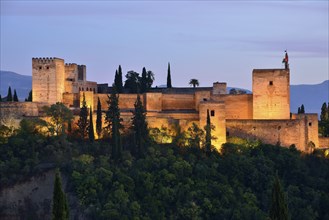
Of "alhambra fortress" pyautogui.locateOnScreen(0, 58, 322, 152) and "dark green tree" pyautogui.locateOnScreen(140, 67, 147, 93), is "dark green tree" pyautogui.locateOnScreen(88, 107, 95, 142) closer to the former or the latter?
"alhambra fortress" pyautogui.locateOnScreen(0, 58, 322, 152)

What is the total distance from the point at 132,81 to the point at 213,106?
10.7m

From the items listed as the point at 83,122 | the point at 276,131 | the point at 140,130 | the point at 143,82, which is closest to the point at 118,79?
the point at 143,82

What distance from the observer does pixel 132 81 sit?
199 feet

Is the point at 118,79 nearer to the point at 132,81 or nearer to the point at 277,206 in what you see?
the point at 132,81

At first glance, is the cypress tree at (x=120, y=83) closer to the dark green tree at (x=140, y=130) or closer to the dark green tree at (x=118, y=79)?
the dark green tree at (x=118, y=79)

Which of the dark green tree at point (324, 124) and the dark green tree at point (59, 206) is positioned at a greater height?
the dark green tree at point (324, 124)

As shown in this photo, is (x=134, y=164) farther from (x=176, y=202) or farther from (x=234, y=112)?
(x=234, y=112)

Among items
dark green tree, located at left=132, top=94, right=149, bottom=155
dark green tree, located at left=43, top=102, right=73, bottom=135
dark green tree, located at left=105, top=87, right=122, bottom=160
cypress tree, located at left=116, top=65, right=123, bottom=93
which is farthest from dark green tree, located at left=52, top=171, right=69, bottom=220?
cypress tree, located at left=116, top=65, right=123, bottom=93

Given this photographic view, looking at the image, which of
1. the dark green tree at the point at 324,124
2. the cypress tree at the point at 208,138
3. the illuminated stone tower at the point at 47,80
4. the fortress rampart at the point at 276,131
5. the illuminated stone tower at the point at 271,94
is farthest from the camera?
the dark green tree at the point at 324,124

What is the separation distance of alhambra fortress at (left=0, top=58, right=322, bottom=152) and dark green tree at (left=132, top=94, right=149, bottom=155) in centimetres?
204

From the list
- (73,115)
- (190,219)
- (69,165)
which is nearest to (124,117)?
(73,115)

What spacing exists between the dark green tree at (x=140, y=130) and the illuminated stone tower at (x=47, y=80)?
6.86 meters

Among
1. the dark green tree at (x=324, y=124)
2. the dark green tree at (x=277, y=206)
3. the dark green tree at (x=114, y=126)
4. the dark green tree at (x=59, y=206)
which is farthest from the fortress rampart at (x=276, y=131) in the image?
the dark green tree at (x=59, y=206)

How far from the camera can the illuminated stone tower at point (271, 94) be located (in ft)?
176
